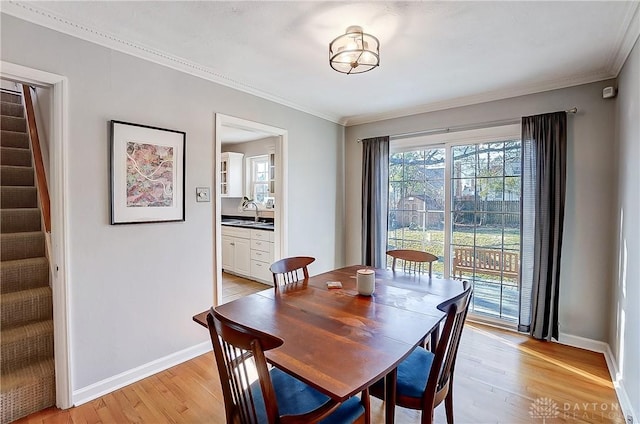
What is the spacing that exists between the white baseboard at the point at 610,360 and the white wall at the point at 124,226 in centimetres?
309

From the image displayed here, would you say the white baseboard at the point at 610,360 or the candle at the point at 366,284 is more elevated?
the candle at the point at 366,284

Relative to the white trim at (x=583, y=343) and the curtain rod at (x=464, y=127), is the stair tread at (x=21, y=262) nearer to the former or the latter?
the curtain rod at (x=464, y=127)

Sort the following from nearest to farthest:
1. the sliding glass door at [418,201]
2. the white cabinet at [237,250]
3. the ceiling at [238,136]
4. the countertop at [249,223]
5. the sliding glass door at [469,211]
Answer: the sliding glass door at [469,211] → the sliding glass door at [418,201] → the countertop at [249,223] → the white cabinet at [237,250] → the ceiling at [238,136]

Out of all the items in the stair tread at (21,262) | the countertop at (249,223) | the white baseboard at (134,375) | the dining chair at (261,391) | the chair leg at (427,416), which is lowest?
the white baseboard at (134,375)

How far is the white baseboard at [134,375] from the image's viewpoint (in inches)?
83.7

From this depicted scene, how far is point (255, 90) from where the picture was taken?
317 cm

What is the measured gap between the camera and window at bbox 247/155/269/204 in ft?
19.8

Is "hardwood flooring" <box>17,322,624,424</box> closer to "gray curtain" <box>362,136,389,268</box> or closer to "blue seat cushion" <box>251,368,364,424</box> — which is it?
"blue seat cushion" <box>251,368,364,424</box>

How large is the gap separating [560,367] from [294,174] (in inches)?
120

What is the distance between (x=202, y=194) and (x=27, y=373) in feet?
5.53

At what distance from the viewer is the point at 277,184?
3.62 meters

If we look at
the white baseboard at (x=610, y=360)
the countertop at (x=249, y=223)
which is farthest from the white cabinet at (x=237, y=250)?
the white baseboard at (x=610, y=360)

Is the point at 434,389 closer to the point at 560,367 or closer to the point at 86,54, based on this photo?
the point at 560,367

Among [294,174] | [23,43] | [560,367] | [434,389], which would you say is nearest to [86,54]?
[23,43]
